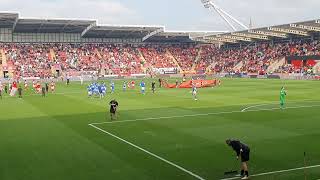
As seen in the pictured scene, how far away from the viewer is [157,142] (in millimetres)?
19688

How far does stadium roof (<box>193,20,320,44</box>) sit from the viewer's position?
251ft

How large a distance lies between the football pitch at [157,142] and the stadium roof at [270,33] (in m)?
48.0

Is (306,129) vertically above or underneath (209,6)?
underneath

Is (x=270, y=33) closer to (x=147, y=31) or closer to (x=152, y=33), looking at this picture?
(x=152, y=33)

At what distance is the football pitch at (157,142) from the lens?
14.8 meters

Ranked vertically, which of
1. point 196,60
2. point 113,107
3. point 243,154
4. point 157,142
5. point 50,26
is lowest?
point 157,142

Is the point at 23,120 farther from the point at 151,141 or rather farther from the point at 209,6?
the point at 209,6

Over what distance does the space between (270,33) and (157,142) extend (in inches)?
2861

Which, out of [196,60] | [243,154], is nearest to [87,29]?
[196,60]

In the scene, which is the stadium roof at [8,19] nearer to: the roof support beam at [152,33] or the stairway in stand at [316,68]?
the roof support beam at [152,33]

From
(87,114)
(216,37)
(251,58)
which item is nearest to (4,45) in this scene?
(216,37)

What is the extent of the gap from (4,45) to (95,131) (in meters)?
76.9

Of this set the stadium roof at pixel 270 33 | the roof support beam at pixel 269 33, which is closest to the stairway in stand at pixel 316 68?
the stadium roof at pixel 270 33

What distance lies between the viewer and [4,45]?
9269cm
